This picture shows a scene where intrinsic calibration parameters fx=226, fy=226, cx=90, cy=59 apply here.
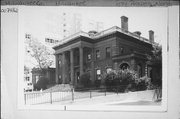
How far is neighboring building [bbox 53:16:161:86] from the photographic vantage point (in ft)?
10.5

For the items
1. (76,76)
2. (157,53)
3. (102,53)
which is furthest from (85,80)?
(157,53)

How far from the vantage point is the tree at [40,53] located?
3.28 metres

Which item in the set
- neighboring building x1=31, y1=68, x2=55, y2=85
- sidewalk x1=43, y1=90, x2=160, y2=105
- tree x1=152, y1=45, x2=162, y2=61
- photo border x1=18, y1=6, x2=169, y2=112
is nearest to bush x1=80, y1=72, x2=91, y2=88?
sidewalk x1=43, y1=90, x2=160, y2=105

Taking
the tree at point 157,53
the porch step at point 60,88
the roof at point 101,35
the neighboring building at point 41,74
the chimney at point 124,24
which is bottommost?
the porch step at point 60,88

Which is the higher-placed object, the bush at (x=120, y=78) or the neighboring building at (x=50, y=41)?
the neighboring building at (x=50, y=41)

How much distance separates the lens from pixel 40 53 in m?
3.30

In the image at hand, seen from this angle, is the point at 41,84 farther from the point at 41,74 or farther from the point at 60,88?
the point at 60,88

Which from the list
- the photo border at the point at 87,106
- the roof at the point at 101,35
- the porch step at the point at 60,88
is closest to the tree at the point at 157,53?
the photo border at the point at 87,106

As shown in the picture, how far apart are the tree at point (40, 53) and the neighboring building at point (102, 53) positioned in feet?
0.38

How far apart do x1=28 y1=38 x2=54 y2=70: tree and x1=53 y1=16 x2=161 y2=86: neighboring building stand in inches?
4.6

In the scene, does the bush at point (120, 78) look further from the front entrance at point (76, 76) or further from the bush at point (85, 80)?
the front entrance at point (76, 76)

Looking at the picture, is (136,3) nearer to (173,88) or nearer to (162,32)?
(162,32)

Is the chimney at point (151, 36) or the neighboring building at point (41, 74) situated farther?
the neighboring building at point (41, 74)

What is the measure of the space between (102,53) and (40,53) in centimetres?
91
